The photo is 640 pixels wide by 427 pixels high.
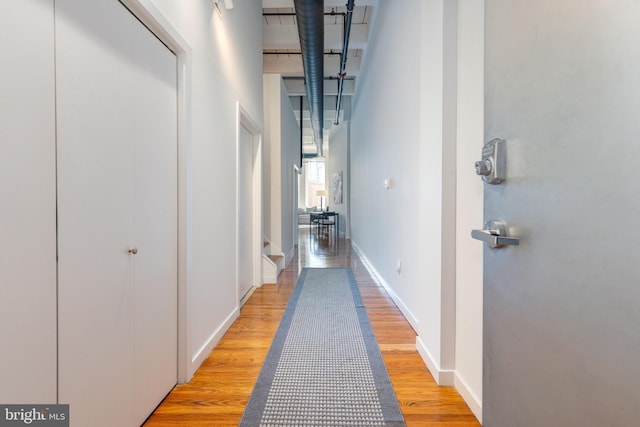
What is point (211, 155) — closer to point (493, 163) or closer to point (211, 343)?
point (211, 343)

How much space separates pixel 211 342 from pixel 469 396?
1788mm

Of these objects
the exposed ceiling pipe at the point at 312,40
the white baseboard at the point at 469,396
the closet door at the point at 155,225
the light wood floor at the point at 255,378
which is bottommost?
the light wood floor at the point at 255,378

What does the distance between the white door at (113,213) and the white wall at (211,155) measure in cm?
22

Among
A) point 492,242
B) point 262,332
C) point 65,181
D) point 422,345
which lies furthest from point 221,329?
point 492,242

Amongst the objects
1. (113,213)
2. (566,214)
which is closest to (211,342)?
(113,213)

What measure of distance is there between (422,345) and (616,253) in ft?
5.88

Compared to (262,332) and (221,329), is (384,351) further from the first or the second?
(221,329)

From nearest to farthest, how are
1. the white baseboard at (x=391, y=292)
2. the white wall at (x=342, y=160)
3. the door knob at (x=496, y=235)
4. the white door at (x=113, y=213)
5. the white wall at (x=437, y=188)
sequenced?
1. the door knob at (x=496, y=235)
2. the white door at (x=113, y=213)
3. the white wall at (x=437, y=188)
4. the white baseboard at (x=391, y=292)
5. the white wall at (x=342, y=160)

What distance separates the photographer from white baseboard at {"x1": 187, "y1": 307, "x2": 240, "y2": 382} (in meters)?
1.92

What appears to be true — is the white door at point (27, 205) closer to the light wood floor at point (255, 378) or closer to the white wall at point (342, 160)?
the light wood floor at point (255, 378)

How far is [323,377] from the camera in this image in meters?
1.86

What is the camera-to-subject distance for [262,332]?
8.41 ft

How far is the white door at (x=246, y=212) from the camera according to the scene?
3.29 m

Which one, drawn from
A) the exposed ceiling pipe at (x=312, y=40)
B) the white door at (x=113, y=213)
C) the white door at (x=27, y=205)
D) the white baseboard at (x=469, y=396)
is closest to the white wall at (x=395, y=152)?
the white baseboard at (x=469, y=396)
